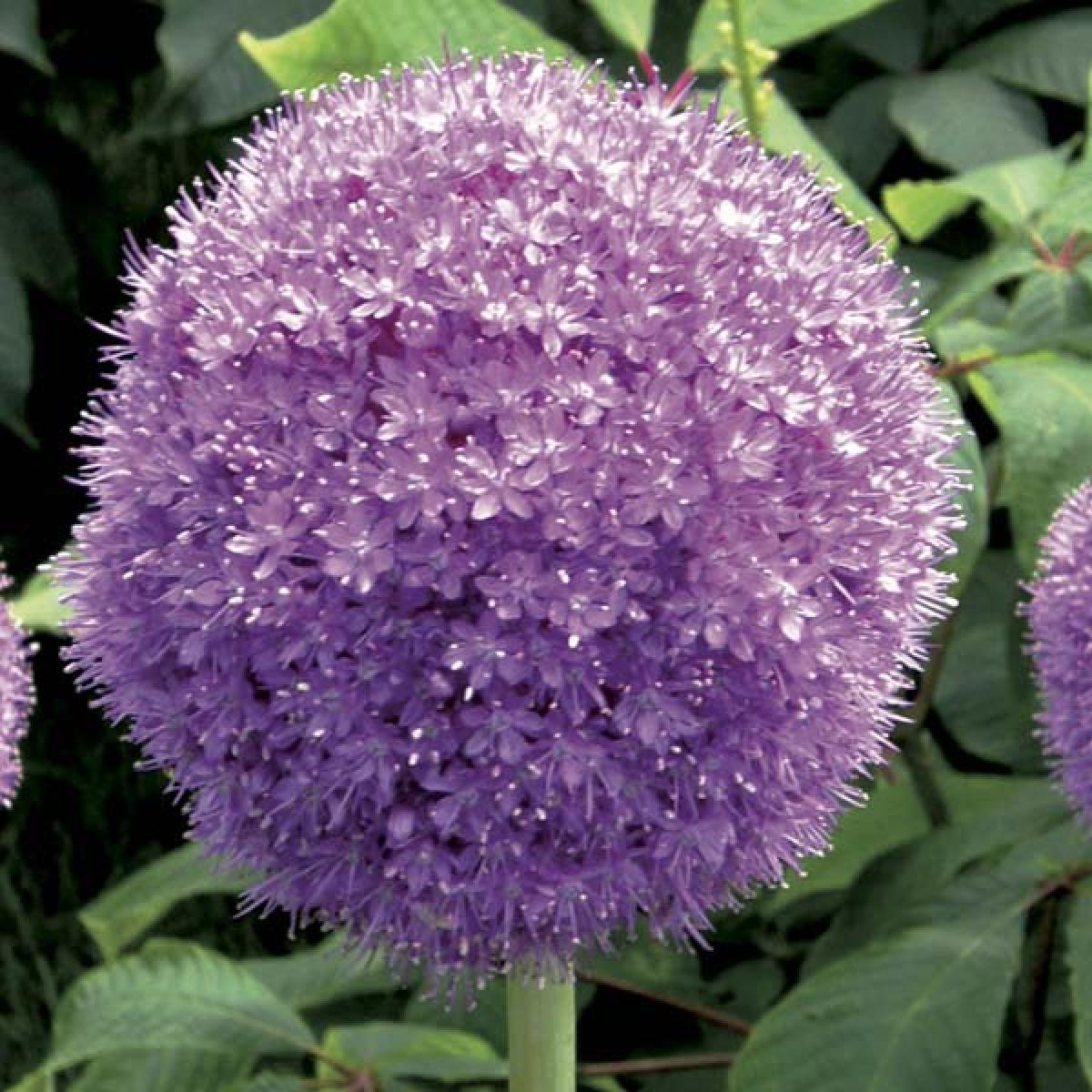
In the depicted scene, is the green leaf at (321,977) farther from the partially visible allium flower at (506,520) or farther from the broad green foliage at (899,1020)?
the partially visible allium flower at (506,520)

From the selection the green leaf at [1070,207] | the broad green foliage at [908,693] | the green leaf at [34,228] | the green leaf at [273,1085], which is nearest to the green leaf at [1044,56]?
the broad green foliage at [908,693]

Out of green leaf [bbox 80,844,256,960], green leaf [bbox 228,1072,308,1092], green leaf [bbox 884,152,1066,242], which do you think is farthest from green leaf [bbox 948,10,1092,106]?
green leaf [bbox 228,1072,308,1092]

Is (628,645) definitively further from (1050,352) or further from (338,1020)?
(338,1020)

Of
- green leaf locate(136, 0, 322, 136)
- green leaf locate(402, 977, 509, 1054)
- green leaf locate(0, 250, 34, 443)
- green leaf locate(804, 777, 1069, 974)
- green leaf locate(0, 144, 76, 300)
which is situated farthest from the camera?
green leaf locate(0, 144, 76, 300)

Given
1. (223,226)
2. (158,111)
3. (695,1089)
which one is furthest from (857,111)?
(223,226)

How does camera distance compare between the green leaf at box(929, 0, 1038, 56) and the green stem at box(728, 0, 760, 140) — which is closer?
the green stem at box(728, 0, 760, 140)

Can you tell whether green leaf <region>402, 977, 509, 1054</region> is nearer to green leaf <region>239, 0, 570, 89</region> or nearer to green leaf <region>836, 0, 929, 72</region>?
green leaf <region>239, 0, 570, 89</region>
